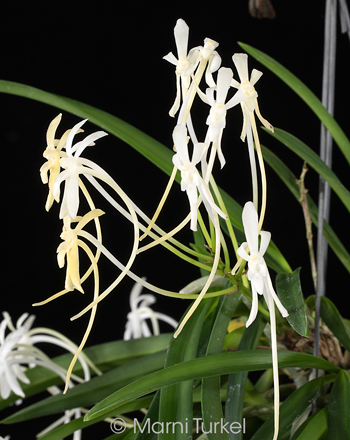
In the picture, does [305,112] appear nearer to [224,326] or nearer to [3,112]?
[3,112]

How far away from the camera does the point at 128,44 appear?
4.77ft

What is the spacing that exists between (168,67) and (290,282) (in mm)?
1062

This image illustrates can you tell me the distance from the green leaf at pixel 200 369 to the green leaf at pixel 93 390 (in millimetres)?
170

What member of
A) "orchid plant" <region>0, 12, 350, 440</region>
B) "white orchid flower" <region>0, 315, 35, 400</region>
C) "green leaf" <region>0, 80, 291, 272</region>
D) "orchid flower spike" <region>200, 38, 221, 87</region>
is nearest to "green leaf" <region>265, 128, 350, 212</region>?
"orchid plant" <region>0, 12, 350, 440</region>

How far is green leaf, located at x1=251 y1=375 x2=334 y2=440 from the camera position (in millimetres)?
511

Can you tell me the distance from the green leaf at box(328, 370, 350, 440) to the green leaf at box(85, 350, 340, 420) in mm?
49

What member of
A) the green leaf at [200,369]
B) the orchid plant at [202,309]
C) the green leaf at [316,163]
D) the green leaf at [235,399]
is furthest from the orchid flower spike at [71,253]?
the green leaf at [316,163]

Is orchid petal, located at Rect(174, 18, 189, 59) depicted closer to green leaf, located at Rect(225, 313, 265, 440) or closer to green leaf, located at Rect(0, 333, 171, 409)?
green leaf, located at Rect(225, 313, 265, 440)

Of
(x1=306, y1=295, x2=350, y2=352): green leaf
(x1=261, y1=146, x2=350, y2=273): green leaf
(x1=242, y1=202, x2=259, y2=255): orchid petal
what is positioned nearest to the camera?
(x1=242, y1=202, x2=259, y2=255): orchid petal

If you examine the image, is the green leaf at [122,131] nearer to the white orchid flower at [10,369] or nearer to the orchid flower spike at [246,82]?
the orchid flower spike at [246,82]

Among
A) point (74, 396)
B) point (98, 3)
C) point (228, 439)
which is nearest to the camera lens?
point (228, 439)

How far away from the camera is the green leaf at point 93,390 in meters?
0.65

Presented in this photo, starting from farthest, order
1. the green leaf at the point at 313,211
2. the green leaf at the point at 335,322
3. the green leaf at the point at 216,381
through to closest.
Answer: the green leaf at the point at 313,211, the green leaf at the point at 335,322, the green leaf at the point at 216,381

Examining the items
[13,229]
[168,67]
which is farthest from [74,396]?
[168,67]
